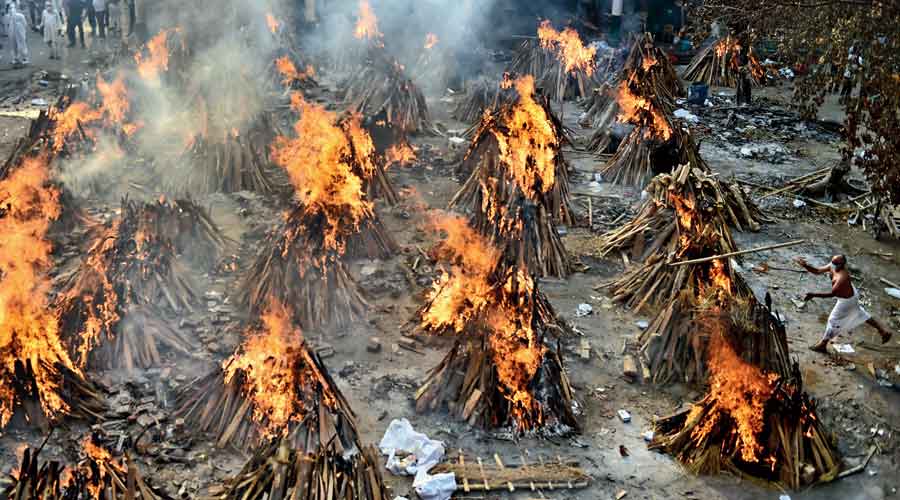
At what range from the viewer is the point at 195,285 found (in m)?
11.4

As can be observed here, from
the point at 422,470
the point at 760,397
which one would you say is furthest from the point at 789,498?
the point at 422,470

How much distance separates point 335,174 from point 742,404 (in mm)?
6262

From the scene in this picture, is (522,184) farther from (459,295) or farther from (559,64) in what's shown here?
(559,64)

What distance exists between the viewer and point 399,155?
53.6ft

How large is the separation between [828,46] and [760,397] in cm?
607

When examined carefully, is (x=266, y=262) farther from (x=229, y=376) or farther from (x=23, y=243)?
(x=23, y=243)

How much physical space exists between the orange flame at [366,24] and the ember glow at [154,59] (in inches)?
197

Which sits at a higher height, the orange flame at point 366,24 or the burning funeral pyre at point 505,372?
the orange flame at point 366,24

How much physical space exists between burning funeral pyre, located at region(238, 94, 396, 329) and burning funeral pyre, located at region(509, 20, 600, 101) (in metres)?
8.53

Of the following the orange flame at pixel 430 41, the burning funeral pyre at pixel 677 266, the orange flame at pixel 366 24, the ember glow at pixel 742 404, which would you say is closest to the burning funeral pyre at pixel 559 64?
the orange flame at pixel 430 41

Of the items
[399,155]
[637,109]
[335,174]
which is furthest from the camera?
[637,109]

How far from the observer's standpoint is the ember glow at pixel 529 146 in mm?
13375

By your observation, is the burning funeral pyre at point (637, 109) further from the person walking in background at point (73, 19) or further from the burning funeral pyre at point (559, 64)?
the person walking in background at point (73, 19)

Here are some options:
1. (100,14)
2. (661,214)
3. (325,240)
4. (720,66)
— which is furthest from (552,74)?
(100,14)
